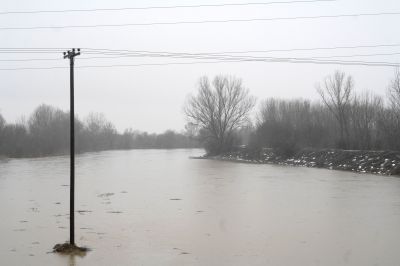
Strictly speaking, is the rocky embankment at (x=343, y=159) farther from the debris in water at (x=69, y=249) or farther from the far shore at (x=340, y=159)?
the debris in water at (x=69, y=249)

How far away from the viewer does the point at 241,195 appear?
19.7 metres

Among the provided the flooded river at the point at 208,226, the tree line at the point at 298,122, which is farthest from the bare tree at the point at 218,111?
the flooded river at the point at 208,226

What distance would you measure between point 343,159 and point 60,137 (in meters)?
62.7

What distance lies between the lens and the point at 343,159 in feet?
127

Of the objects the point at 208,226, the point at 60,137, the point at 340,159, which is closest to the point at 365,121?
the point at 340,159

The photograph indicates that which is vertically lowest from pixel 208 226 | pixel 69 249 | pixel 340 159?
pixel 208 226

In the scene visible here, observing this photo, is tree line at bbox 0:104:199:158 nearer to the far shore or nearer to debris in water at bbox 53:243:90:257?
the far shore

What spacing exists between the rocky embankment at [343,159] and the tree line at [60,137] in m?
30.4

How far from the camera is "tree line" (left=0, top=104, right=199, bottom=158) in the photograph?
3039 inches

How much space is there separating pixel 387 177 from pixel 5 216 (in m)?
23.0

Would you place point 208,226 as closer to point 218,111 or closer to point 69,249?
point 69,249

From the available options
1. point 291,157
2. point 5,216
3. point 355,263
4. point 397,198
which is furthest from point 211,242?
point 291,157

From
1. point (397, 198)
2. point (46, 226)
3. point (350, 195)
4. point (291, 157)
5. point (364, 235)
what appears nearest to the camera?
point (364, 235)

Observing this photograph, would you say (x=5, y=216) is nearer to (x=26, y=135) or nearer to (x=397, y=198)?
(x=397, y=198)
